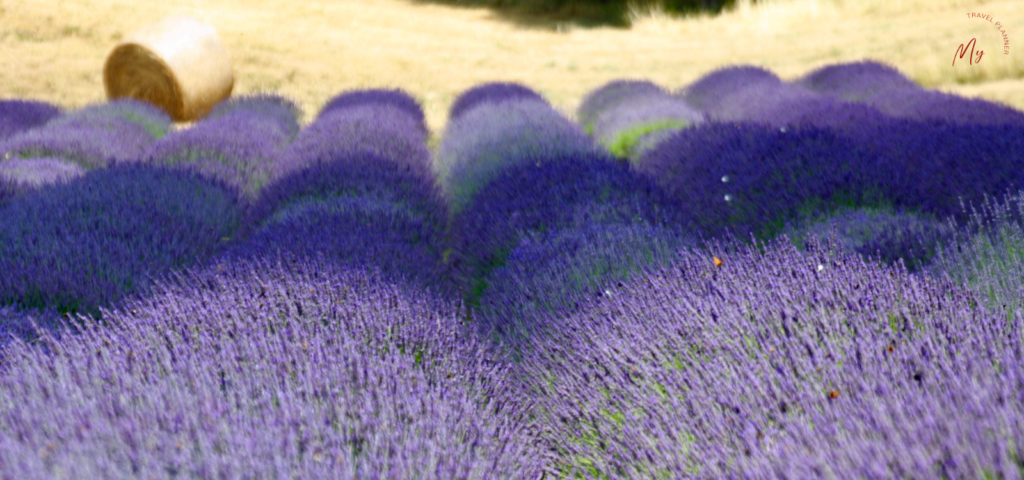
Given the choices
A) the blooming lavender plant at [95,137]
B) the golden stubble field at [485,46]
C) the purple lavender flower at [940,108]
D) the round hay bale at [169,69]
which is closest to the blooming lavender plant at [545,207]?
the purple lavender flower at [940,108]

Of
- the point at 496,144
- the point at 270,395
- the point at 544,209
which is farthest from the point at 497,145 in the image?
the point at 270,395

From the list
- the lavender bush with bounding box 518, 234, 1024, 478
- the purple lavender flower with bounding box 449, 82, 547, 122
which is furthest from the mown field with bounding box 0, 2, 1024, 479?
the purple lavender flower with bounding box 449, 82, 547, 122

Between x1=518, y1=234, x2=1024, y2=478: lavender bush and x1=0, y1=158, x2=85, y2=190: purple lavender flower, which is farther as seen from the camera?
x1=0, y1=158, x2=85, y2=190: purple lavender flower

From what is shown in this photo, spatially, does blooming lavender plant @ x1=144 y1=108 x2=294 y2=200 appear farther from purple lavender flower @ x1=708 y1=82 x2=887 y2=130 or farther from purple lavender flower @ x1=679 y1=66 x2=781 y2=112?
purple lavender flower @ x1=679 y1=66 x2=781 y2=112

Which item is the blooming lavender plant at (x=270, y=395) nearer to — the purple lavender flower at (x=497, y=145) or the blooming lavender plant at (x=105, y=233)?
the blooming lavender plant at (x=105, y=233)

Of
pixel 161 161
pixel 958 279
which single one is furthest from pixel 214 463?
pixel 161 161

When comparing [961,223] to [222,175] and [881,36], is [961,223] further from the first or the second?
[881,36]
